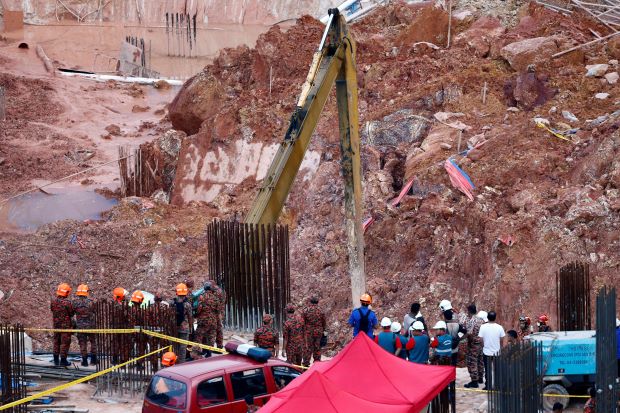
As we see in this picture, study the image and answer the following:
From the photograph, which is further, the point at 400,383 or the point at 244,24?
the point at 244,24

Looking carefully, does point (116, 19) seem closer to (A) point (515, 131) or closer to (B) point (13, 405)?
(A) point (515, 131)

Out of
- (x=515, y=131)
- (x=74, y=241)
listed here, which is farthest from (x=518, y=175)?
(x=74, y=241)

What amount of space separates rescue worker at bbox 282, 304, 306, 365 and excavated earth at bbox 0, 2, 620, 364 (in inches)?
189

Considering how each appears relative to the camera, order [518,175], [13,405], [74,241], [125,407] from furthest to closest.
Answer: [74,241]
[518,175]
[125,407]
[13,405]

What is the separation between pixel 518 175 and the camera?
2553 cm

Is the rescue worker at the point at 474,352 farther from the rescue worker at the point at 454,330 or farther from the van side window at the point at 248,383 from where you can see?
the van side window at the point at 248,383

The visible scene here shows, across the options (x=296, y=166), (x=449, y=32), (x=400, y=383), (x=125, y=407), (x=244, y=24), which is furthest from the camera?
(x=244, y=24)

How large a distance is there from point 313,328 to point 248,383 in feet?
11.3

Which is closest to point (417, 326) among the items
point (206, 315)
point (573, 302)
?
point (573, 302)

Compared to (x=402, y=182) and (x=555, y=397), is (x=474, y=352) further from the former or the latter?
(x=402, y=182)

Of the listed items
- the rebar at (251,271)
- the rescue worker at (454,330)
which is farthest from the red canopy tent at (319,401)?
the rebar at (251,271)

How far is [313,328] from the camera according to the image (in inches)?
719

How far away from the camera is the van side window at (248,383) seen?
1483 cm

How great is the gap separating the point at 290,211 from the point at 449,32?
30.1 ft
